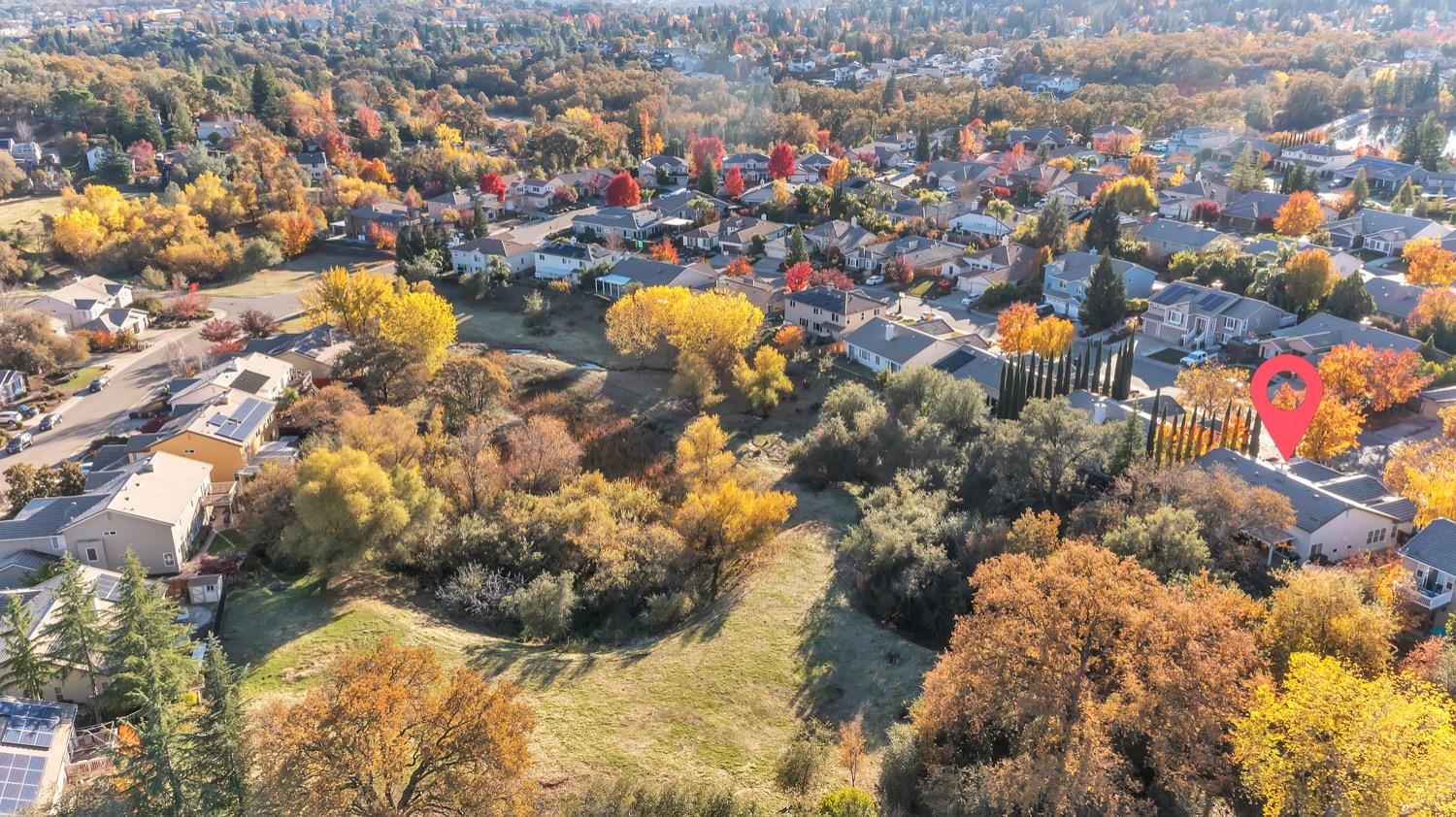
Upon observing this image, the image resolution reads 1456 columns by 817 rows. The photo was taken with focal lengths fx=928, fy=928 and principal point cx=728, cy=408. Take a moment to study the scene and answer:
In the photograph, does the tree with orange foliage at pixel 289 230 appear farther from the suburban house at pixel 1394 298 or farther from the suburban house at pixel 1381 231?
the suburban house at pixel 1381 231

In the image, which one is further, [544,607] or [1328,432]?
[1328,432]

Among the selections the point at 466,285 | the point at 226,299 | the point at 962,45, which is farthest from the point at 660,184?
the point at 962,45

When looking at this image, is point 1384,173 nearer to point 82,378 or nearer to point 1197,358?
point 1197,358

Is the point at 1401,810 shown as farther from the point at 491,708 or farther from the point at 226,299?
the point at 226,299

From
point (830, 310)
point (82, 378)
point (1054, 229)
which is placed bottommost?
point (82, 378)

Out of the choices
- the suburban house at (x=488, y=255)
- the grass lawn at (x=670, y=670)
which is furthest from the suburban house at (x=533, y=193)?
the grass lawn at (x=670, y=670)

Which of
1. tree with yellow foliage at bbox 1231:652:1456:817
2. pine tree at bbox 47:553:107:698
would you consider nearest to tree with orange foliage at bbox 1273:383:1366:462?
tree with yellow foliage at bbox 1231:652:1456:817

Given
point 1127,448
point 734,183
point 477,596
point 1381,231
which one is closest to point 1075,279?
point 1381,231
